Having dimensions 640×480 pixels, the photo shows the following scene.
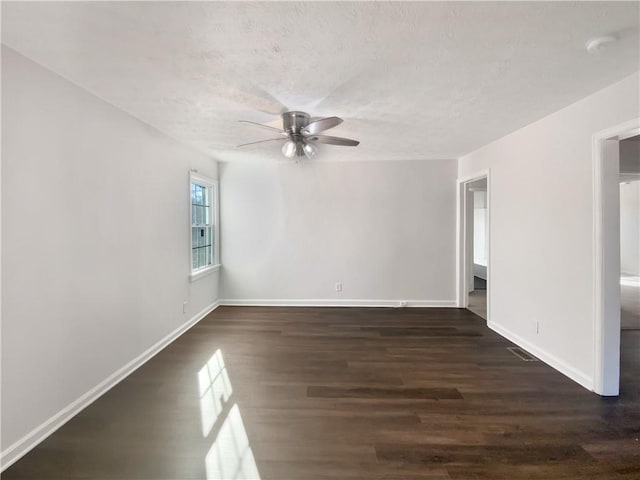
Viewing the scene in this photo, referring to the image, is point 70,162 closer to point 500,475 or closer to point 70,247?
point 70,247

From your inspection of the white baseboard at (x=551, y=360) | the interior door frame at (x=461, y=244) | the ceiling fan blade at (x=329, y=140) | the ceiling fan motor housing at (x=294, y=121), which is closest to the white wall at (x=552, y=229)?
the white baseboard at (x=551, y=360)

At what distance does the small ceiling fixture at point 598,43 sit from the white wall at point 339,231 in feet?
9.86

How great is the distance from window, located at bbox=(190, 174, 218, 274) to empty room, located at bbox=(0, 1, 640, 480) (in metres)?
0.38

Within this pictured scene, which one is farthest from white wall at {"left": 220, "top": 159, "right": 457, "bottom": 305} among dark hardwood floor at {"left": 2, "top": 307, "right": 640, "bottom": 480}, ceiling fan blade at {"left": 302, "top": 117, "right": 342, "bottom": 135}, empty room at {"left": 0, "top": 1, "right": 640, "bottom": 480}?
ceiling fan blade at {"left": 302, "top": 117, "right": 342, "bottom": 135}

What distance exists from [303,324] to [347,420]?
1999 mm

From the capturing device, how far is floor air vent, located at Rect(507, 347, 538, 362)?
2874mm

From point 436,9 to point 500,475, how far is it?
2.45 m

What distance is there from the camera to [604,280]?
221 centimetres

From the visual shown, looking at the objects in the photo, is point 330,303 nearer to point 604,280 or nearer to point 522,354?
point 522,354

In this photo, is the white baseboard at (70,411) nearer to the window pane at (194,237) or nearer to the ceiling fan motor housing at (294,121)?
the window pane at (194,237)

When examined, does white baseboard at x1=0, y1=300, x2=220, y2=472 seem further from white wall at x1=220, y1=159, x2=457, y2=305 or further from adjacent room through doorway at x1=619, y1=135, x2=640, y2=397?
adjacent room through doorway at x1=619, y1=135, x2=640, y2=397

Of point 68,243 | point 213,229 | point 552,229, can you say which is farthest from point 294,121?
point 213,229

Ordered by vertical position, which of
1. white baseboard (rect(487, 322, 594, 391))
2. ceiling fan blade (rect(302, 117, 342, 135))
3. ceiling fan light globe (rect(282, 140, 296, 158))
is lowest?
white baseboard (rect(487, 322, 594, 391))

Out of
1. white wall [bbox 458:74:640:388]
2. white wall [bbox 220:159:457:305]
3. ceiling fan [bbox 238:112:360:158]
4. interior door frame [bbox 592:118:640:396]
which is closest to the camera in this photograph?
interior door frame [bbox 592:118:640:396]
